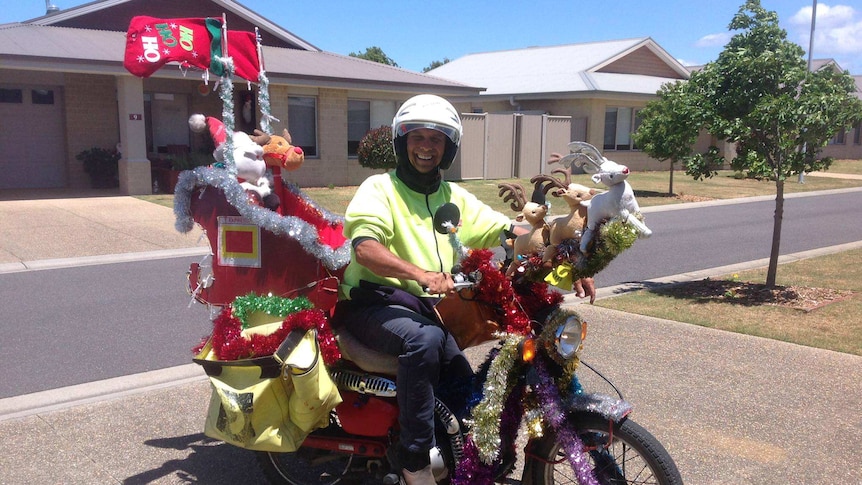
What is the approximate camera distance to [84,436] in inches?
170

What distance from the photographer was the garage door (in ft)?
61.3

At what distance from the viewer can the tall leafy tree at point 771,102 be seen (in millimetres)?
7930

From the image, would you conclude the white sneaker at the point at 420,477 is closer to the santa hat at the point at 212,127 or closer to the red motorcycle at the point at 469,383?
the red motorcycle at the point at 469,383

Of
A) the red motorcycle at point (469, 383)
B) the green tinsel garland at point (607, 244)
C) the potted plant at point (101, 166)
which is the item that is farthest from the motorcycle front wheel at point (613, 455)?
the potted plant at point (101, 166)

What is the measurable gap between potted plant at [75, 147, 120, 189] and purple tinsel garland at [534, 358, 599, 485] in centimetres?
1809

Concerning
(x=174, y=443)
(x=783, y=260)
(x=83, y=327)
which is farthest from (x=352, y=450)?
(x=783, y=260)

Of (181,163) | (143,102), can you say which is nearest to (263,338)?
(181,163)

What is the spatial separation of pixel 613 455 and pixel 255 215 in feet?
6.36

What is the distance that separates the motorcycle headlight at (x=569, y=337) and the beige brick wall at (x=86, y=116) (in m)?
19.2

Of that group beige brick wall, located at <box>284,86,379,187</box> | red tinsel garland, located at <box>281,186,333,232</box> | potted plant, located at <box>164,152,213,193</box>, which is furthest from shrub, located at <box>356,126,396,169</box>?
red tinsel garland, located at <box>281,186,333,232</box>

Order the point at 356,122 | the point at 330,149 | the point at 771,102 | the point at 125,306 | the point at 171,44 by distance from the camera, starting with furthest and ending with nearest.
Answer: the point at 356,122 → the point at 330,149 → the point at 771,102 → the point at 125,306 → the point at 171,44

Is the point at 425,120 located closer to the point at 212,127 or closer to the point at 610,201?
the point at 610,201

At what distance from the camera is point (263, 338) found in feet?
10.5

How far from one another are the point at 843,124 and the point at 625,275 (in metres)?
3.14
